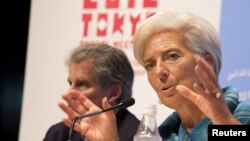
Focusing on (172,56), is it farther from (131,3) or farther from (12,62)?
(12,62)

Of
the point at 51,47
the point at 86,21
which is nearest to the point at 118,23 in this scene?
the point at 86,21

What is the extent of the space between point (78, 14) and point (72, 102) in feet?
3.30

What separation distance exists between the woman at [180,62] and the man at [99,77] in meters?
0.31

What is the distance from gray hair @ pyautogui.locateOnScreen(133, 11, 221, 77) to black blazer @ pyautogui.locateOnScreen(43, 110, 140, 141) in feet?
1.22

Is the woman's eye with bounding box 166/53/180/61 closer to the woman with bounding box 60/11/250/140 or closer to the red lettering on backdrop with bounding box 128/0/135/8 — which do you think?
the woman with bounding box 60/11/250/140

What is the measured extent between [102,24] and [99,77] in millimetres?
509

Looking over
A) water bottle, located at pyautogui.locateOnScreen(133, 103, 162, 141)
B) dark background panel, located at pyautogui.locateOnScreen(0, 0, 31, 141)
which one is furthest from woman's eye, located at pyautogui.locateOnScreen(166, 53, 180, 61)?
dark background panel, located at pyautogui.locateOnScreen(0, 0, 31, 141)

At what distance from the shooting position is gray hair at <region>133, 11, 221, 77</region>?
6.95 feet

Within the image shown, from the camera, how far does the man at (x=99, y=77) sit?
2.51m

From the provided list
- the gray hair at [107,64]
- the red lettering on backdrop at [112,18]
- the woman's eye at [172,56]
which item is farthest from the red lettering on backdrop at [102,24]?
the woman's eye at [172,56]

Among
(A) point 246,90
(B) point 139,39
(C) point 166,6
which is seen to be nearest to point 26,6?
(C) point 166,6

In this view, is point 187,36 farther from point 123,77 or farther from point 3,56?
point 3,56

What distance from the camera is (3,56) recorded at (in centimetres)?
335

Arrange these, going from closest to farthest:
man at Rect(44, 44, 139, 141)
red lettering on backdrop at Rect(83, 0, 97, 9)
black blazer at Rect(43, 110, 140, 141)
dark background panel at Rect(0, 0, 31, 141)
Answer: black blazer at Rect(43, 110, 140, 141) → man at Rect(44, 44, 139, 141) → red lettering on backdrop at Rect(83, 0, 97, 9) → dark background panel at Rect(0, 0, 31, 141)
